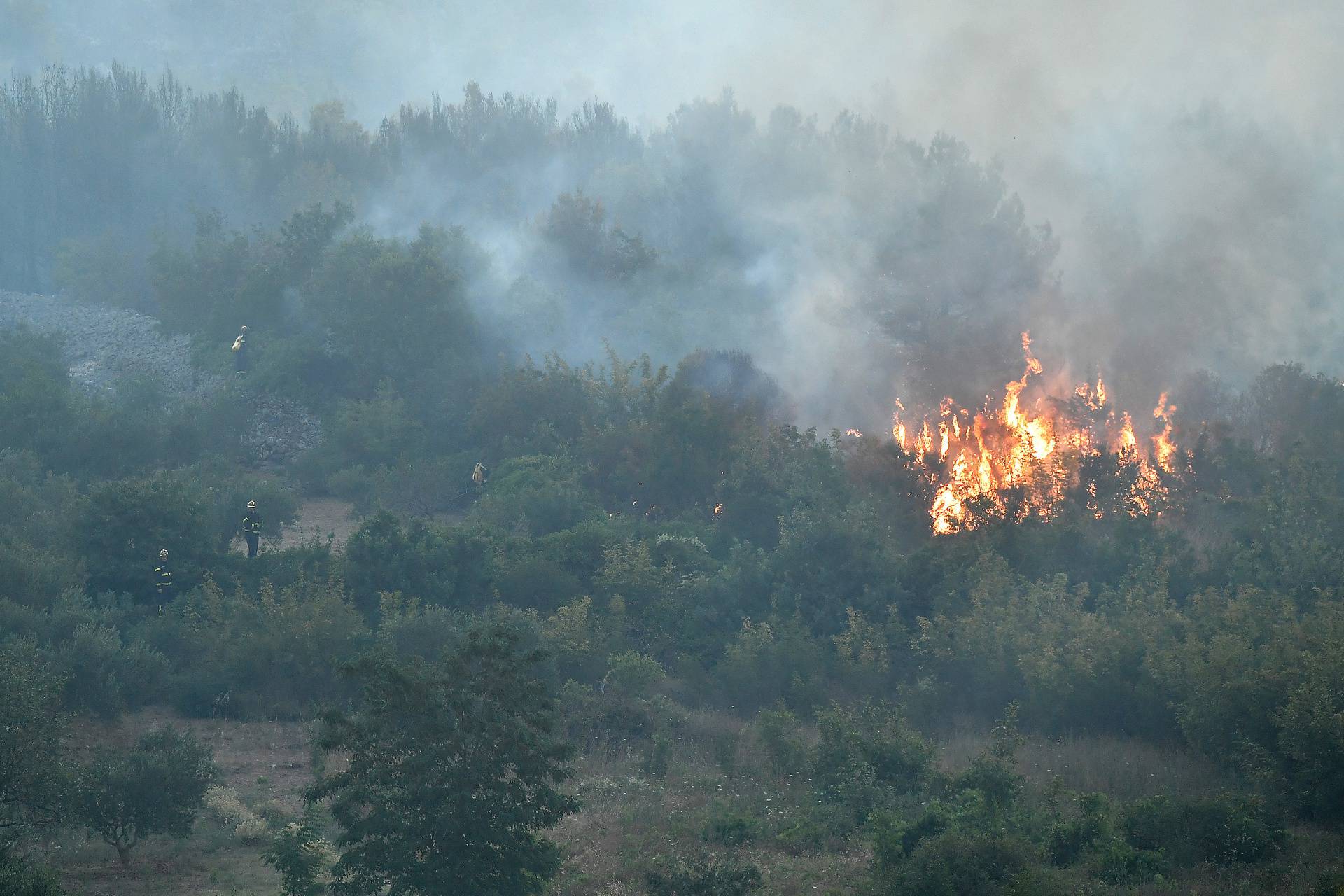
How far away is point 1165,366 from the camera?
115 ft

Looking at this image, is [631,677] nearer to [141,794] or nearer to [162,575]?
[141,794]

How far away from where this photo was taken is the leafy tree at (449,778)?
11.3 m

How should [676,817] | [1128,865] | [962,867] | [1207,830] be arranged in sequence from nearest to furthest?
[962,867]
[1128,865]
[1207,830]
[676,817]

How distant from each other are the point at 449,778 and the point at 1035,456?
2029 centimetres

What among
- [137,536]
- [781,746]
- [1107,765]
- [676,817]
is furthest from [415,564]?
[1107,765]

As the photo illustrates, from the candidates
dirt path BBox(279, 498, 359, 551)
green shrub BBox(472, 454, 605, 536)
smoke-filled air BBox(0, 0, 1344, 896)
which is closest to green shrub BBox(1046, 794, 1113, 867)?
smoke-filled air BBox(0, 0, 1344, 896)

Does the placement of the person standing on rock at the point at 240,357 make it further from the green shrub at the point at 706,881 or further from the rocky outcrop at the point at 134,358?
the green shrub at the point at 706,881

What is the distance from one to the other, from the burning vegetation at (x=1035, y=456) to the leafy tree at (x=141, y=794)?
51.4ft

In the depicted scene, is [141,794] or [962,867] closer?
[962,867]

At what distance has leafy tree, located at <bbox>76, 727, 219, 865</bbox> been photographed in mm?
14648

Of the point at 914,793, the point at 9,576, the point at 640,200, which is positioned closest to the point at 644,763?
the point at 914,793

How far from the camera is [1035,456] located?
28.9m

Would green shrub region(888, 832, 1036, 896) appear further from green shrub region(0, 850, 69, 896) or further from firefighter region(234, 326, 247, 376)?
firefighter region(234, 326, 247, 376)

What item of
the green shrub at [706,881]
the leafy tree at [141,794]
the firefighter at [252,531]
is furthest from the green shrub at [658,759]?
the firefighter at [252,531]
